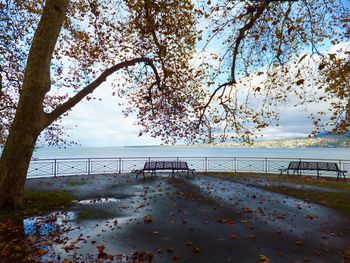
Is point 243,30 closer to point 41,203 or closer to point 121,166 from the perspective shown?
point 41,203

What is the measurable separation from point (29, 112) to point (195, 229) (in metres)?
5.71

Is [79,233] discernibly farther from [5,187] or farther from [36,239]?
[5,187]

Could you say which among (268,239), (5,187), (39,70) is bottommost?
(268,239)

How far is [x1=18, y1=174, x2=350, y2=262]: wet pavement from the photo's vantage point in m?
4.86

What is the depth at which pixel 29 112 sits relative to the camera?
25.0ft

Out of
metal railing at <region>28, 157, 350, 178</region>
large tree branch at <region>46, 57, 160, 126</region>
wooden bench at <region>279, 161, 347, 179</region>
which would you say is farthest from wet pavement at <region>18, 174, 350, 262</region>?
metal railing at <region>28, 157, 350, 178</region>

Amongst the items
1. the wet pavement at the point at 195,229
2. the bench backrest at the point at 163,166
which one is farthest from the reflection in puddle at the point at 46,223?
the bench backrest at the point at 163,166

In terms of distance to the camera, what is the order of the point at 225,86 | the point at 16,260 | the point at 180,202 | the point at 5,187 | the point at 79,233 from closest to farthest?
the point at 16,260
the point at 79,233
the point at 5,187
the point at 180,202
the point at 225,86

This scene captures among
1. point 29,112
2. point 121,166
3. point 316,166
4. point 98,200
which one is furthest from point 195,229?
point 121,166

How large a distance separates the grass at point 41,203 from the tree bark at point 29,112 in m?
0.41

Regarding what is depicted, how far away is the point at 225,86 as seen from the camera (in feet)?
31.9

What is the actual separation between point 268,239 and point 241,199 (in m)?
4.15

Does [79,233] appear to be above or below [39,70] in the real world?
below

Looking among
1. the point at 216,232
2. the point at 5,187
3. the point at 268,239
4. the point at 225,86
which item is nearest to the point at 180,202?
the point at 216,232
